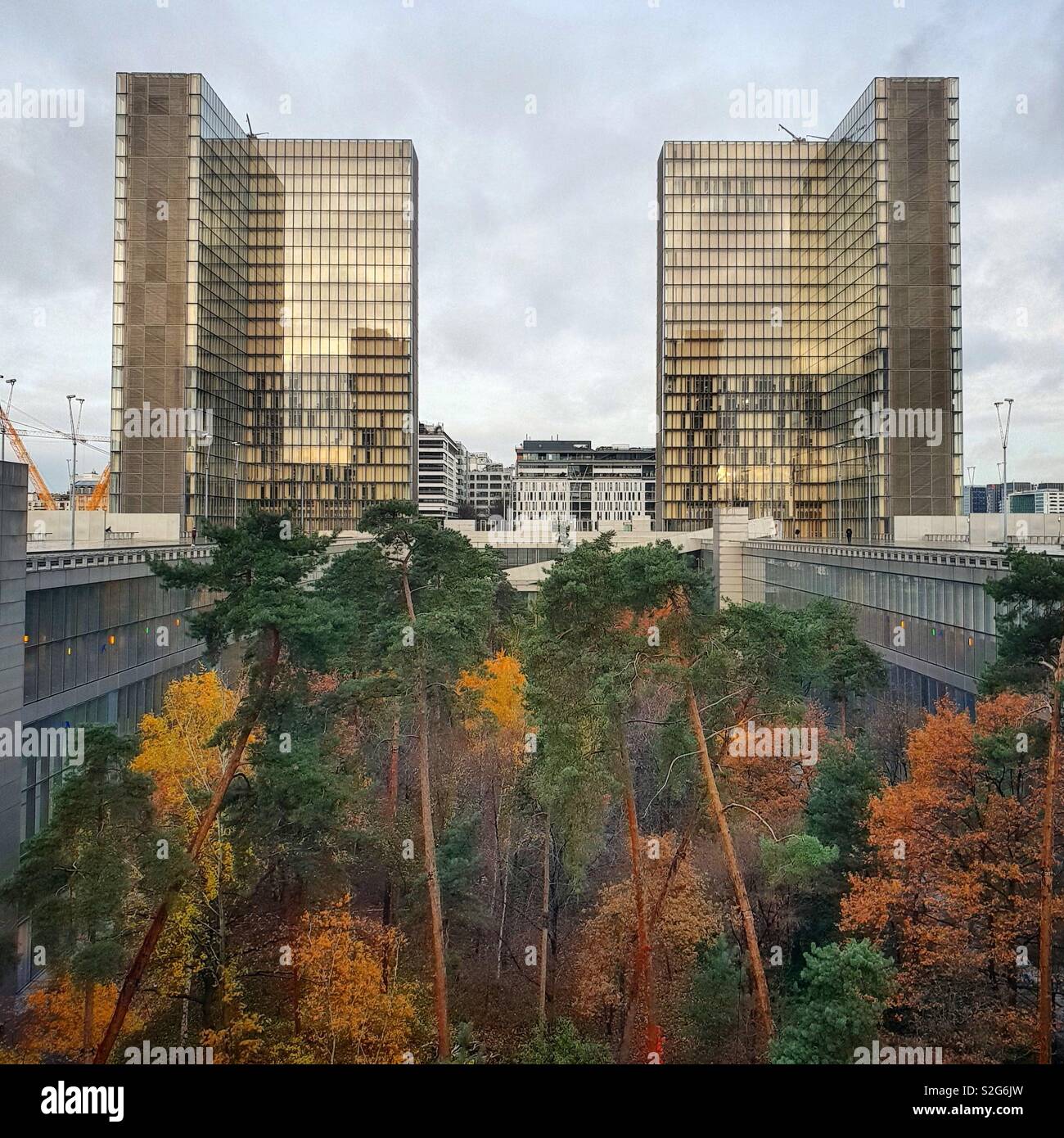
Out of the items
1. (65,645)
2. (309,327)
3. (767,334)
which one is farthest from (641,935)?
(767,334)

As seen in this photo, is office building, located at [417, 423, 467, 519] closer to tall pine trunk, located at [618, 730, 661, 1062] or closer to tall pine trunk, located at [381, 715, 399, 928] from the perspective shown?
tall pine trunk, located at [381, 715, 399, 928]

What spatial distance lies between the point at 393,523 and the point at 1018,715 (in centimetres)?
1742

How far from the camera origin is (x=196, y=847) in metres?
17.1

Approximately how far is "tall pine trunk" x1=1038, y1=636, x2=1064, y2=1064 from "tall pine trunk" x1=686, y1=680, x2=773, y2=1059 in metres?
5.26

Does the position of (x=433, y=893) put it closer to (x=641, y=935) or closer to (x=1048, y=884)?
(x=641, y=935)

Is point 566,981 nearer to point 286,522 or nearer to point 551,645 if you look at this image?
point 551,645

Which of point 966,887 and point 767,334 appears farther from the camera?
point 767,334

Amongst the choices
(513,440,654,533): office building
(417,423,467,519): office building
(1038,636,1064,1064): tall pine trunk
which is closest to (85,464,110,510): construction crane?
(417,423,467,519): office building

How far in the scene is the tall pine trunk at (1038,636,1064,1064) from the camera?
554 inches

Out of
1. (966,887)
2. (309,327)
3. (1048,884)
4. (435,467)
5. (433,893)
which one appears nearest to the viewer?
(1048,884)

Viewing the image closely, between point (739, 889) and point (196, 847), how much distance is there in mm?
13105

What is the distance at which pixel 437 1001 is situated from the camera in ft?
60.0
